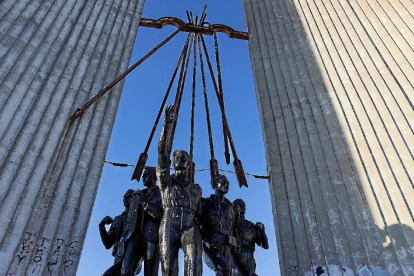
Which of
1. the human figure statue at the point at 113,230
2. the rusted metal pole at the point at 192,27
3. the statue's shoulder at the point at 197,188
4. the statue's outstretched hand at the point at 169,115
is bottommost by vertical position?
the human figure statue at the point at 113,230

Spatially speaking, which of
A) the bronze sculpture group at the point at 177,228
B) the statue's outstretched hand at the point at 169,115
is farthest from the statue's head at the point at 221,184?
the statue's outstretched hand at the point at 169,115

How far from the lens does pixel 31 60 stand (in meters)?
6.61

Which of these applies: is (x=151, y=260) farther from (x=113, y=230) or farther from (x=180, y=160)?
Answer: (x=180, y=160)

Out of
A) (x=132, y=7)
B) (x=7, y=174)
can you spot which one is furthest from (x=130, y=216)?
(x=132, y=7)

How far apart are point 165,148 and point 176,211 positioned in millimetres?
742

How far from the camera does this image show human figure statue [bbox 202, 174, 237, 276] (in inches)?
184

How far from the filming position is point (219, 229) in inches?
193

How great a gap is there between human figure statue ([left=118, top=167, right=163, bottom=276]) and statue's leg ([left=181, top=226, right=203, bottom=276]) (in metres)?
0.64

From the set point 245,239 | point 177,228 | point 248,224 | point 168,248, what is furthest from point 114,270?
point 248,224

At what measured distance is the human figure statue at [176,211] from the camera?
394 cm

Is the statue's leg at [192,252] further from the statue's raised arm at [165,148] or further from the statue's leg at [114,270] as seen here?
the statue's leg at [114,270]

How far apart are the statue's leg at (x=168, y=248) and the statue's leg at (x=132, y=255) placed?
1.82 feet

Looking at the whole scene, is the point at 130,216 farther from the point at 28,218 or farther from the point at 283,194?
the point at 283,194

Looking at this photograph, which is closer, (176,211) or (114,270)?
(176,211)
